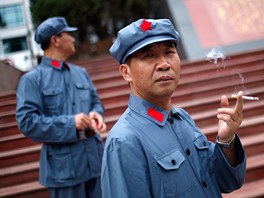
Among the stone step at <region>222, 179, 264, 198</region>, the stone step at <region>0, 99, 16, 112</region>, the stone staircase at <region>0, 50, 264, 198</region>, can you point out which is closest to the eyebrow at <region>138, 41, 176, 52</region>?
the stone staircase at <region>0, 50, 264, 198</region>

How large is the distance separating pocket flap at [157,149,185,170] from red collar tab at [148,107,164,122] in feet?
0.53

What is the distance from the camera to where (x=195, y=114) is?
4465 mm

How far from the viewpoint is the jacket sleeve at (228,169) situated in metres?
1.27

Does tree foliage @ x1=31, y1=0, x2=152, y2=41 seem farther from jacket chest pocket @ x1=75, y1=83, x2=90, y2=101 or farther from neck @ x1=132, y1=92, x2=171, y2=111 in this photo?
neck @ x1=132, y1=92, x2=171, y2=111

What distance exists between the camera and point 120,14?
13328mm

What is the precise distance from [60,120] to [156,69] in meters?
1.08

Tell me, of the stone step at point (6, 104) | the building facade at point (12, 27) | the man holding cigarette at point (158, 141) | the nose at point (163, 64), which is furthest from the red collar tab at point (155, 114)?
the building facade at point (12, 27)

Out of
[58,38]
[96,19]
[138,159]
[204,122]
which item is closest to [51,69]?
[58,38]

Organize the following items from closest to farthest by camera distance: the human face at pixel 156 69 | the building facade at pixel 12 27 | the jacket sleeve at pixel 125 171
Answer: the jacket sleeve at pixel 125 171, the human face at pixel 156 69, the building facade at pixel 12 27

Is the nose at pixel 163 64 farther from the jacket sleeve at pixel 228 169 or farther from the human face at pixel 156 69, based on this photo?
the jacket sleeve at pixel 228 169

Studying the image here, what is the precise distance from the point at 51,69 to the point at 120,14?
11.7m

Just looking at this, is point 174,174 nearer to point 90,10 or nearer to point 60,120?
point 60,120

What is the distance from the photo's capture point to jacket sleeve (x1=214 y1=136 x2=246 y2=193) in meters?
1.27

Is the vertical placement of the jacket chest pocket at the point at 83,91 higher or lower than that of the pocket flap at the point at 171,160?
higher
